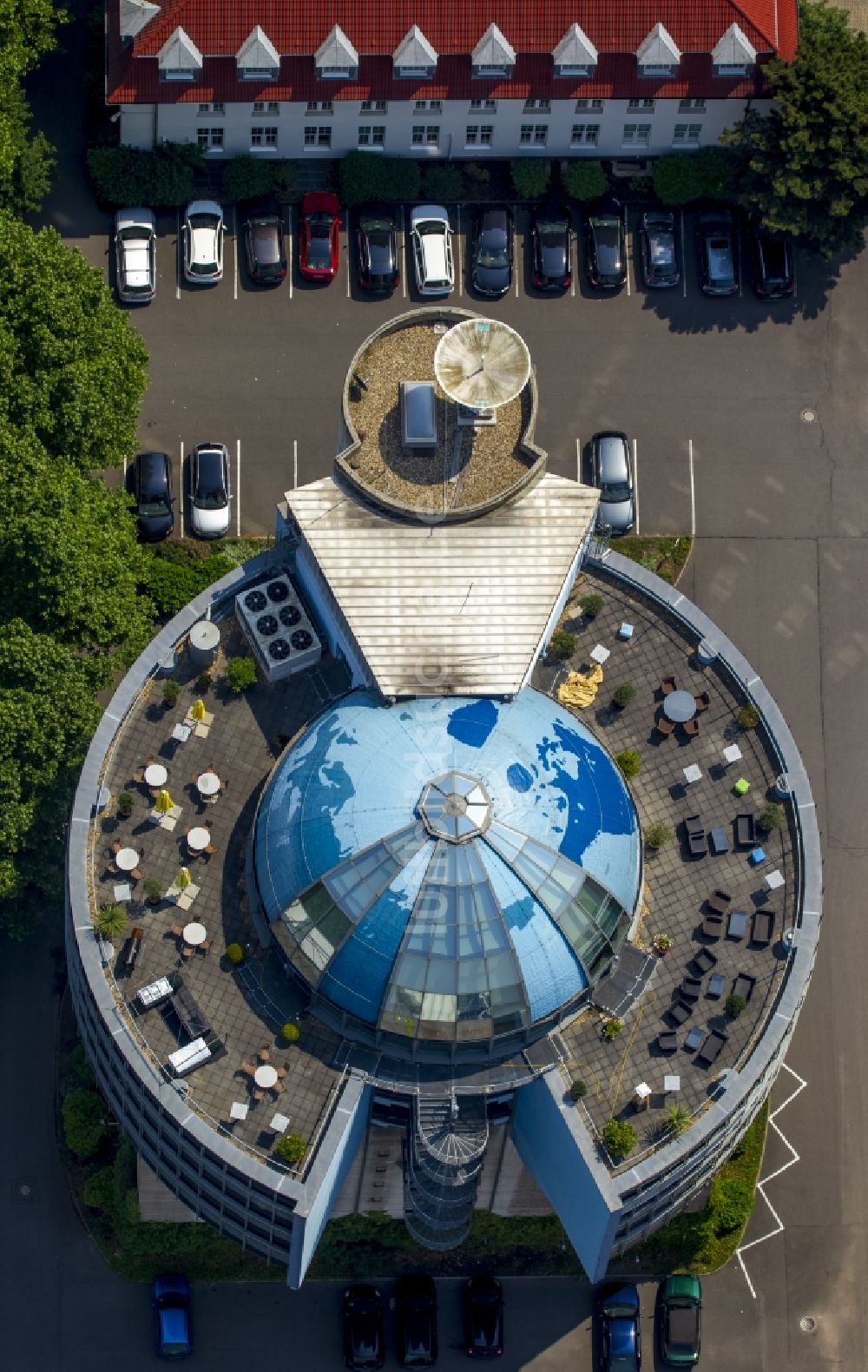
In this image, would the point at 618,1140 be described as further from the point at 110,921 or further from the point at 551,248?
the point at 551,248

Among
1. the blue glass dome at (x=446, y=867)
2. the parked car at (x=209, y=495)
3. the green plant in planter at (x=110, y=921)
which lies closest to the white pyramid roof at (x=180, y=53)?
the parked car at (x=209, y=495)

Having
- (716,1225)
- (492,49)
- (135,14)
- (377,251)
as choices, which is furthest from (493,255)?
(716,1225)

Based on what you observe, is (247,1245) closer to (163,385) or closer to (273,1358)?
(273,1358)

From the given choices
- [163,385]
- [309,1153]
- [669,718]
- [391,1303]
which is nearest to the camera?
[309,1153]

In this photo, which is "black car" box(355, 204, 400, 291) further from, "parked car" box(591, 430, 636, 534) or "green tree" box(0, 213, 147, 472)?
"green tree" box(0, 213, 147, 472)

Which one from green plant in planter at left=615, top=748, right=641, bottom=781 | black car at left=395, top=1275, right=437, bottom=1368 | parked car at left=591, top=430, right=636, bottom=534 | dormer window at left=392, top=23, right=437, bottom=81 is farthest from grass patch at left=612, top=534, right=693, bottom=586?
black car at left=395, top=1275, right=437, bottom=1368

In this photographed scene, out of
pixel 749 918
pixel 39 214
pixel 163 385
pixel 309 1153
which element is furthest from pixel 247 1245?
pixel 39 214
